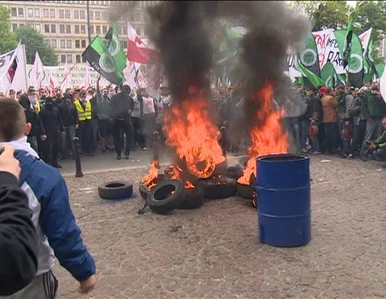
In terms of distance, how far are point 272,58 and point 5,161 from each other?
7.54 meters

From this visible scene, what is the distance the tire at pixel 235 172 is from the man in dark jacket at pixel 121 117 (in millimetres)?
4833

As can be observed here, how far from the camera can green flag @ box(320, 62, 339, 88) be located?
14.2 m

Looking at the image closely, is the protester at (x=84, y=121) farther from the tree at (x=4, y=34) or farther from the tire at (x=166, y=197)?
the tree at (x=4, y=34)

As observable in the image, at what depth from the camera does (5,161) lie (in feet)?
6.02

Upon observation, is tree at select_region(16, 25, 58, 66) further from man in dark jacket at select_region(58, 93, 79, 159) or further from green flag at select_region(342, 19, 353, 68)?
green flag at select_region(342, 19, 353, 68)

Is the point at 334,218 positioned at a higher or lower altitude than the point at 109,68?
lower

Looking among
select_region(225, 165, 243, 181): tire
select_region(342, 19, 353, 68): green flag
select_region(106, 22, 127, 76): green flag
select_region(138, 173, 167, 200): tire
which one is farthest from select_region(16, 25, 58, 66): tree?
select_region(225, 165, 243, 181): tire

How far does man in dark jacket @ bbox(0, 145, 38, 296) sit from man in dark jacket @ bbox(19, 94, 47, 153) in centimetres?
907

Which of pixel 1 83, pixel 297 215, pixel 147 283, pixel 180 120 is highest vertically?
pixel 1 83

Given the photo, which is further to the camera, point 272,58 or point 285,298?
point 272,58

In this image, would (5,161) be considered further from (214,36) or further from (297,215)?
(214,36)

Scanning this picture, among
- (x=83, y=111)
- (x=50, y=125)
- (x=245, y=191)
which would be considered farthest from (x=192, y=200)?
(x=83, y=111)

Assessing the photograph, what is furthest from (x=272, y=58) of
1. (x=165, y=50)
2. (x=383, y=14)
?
(x=383, y=14)

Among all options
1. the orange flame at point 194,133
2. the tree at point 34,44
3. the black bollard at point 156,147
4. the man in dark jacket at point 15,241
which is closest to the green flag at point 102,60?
the black bollard at point 156,147
